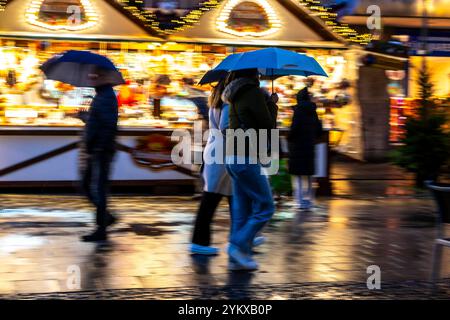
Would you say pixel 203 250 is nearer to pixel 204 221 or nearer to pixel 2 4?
pixel 204 221

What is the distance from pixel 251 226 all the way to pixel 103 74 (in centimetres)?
247

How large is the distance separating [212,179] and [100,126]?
1383 millimetres

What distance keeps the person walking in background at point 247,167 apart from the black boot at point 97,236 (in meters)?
1.77

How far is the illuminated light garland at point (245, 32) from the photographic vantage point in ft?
47.8

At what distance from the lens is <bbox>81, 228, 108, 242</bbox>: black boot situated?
887 cm

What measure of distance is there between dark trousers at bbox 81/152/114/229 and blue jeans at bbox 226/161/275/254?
67.1 inches

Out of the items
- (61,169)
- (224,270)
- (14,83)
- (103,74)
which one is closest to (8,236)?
(103,74)

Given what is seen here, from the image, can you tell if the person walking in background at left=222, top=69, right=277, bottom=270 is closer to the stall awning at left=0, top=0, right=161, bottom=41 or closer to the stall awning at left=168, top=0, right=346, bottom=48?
the stall awning at left=0, top=0, right=161, bottom=41

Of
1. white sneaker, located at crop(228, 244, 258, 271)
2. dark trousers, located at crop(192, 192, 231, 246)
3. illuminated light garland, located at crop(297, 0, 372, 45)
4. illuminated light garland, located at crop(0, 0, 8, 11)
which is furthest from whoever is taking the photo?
illuminated light garland, located at crop(297, 0, 372, 45)

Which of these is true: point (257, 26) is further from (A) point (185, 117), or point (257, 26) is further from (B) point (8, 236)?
(B) point (8, 236)

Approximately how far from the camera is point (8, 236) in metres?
9.10

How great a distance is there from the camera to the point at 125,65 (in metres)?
14.9

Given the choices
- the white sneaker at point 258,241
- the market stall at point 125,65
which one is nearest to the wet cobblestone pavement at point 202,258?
the white sneaker at point 258,241

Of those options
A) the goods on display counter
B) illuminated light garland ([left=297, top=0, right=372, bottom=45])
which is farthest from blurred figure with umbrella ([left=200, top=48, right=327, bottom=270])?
illuminated light garland ([left=297, top=0, right=372, bottom=45])
